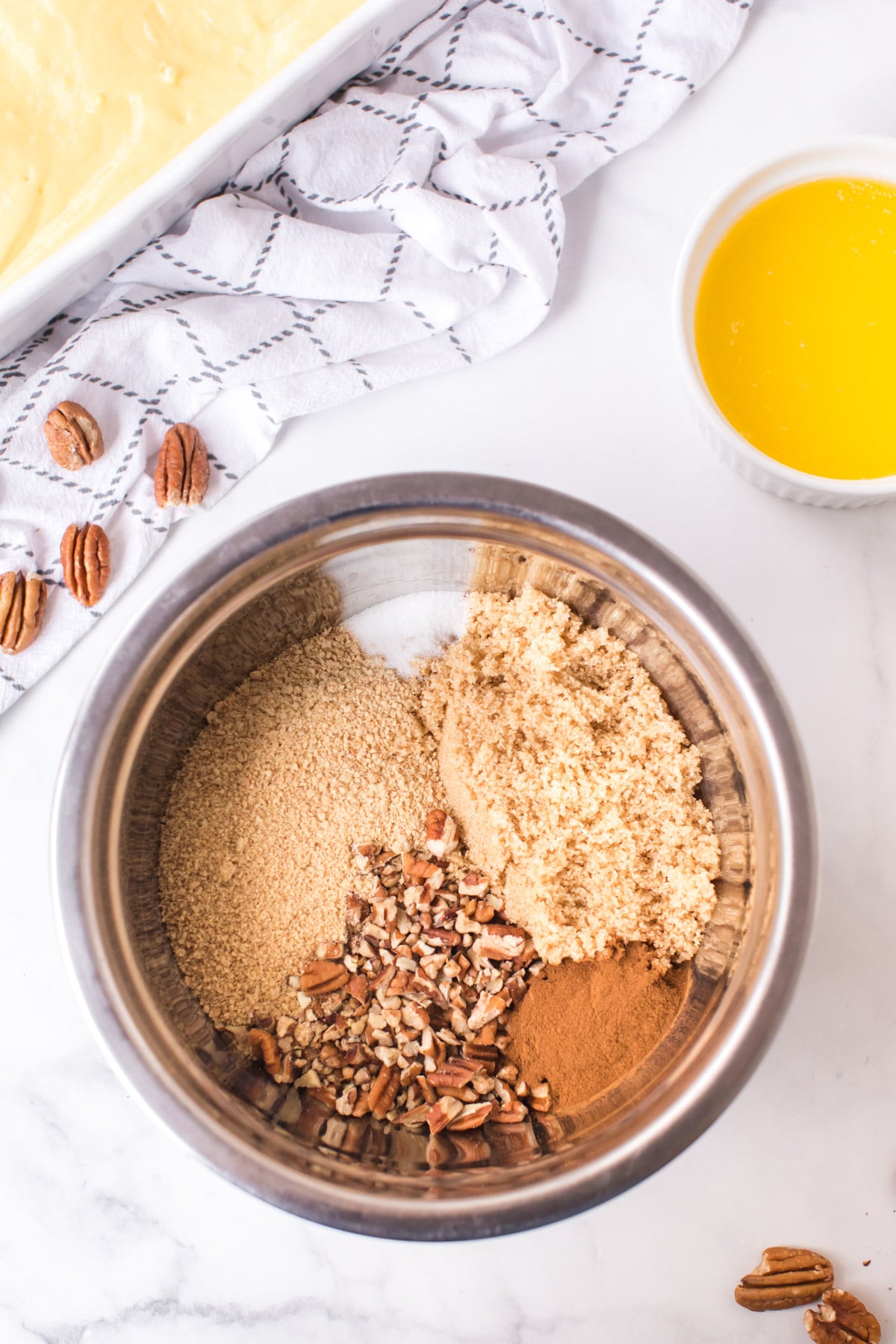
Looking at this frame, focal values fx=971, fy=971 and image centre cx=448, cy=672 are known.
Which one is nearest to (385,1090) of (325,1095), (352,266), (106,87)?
(325,1095)

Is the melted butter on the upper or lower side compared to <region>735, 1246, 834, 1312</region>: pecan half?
upper

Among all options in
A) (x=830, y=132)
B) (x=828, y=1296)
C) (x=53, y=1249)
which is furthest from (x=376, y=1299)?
(x=830, y=132)

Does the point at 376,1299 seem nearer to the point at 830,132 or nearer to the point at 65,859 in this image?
the point at 65,859

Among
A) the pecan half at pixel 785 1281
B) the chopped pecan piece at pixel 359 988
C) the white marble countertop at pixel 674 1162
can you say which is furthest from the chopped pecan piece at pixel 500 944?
the pecan half at pixel 785 1281

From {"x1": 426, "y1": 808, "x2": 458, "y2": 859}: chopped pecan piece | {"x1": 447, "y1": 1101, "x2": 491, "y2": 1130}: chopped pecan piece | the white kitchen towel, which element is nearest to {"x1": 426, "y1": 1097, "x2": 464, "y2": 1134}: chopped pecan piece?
{"x1": 447, "y1": 1101, "x2": 491, "y2": 1130}: chopped pecan piece

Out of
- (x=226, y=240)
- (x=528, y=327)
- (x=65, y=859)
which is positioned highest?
(x=528, y=327)

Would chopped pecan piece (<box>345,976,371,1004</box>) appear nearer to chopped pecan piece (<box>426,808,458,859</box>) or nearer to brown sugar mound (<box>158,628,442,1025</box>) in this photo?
brown sugar mound (<box>158,628,442,1025</box>)
